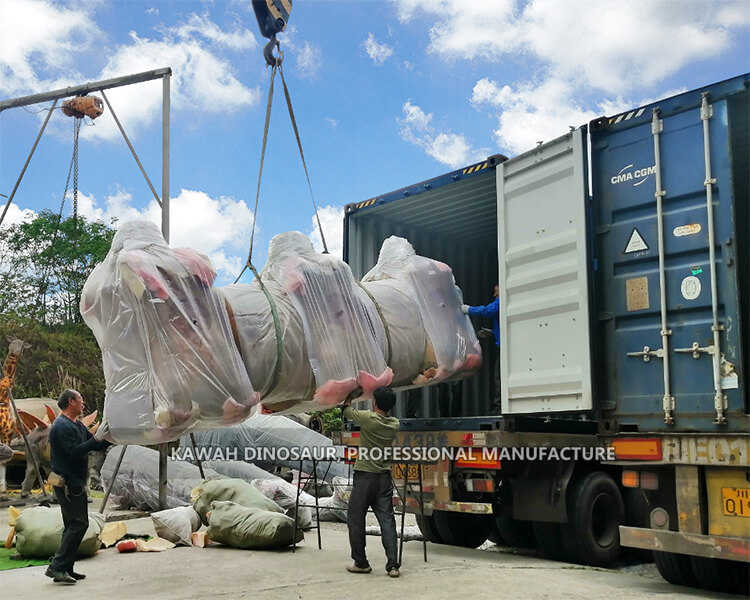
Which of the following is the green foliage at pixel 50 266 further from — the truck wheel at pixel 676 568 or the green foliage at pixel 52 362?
the truck wheel at pixel 676 568

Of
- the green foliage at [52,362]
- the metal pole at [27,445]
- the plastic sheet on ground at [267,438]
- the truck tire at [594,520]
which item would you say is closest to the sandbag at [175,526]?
the truck tire at [594,520]

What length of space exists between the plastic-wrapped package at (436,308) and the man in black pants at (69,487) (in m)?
2.65

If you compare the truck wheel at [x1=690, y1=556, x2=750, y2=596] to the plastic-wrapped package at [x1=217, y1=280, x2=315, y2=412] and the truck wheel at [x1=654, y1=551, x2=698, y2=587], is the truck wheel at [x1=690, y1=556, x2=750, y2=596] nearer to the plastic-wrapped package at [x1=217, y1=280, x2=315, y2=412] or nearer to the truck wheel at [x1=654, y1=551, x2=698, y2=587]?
the truck wheel at [x1=654, y1=551, x2=698, y2=587]

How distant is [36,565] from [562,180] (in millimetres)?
5460

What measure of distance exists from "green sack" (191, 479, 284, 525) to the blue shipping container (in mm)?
3896

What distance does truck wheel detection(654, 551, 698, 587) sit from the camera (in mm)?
5742

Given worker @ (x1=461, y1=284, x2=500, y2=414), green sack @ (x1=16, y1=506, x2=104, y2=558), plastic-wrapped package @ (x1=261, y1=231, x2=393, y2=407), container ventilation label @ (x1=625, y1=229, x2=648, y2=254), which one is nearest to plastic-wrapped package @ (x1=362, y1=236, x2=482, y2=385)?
worker @ (x1=461, y1=284, x2=500, y2=414)

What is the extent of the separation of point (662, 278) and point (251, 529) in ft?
13.9

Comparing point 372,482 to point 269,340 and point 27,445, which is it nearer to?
point 269,340

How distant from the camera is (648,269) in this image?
19.0 feet

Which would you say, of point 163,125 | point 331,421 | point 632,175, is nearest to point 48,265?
point 331,421

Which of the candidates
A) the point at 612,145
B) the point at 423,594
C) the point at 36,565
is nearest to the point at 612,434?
the point at 423,594

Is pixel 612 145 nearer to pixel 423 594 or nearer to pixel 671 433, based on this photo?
pixel 671 433

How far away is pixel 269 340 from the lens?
554 centimetres
